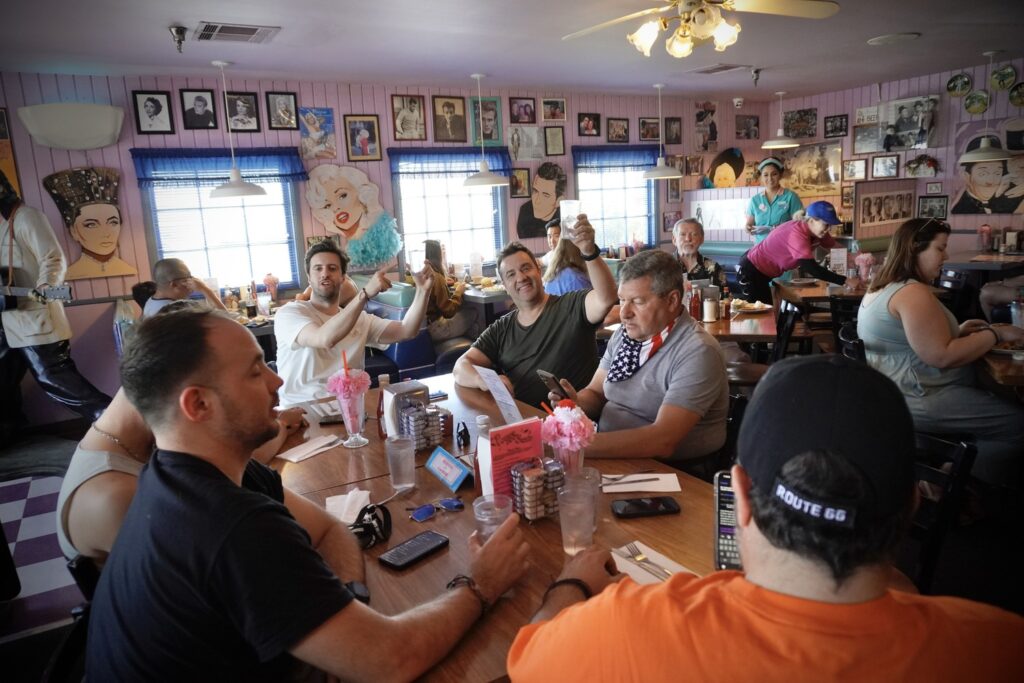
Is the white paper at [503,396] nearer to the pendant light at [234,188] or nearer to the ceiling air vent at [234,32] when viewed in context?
the ceiling air vent at [234,32]

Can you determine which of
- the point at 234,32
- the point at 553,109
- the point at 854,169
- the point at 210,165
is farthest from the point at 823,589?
the point at 854,169

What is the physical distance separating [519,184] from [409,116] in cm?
167

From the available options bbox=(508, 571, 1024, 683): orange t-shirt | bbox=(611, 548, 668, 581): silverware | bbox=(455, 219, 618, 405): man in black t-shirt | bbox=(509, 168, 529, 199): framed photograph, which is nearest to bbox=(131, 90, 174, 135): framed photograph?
bbox=(509, 168, 529, 199): framed photograph

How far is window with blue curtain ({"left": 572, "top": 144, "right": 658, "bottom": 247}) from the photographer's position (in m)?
8.98

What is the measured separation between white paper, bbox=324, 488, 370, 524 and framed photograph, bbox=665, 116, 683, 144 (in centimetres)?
884

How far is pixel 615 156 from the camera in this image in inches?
359

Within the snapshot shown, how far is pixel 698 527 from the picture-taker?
1618 millimetres

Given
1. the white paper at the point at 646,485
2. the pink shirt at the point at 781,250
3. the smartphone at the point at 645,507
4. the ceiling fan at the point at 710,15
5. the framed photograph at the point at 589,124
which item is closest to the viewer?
the smartphone at the point at 645,507

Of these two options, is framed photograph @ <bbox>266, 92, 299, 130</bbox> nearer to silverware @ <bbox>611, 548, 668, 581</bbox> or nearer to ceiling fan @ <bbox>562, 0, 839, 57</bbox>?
ceiling fan @ <bbox>562, 0, 839, 57</bbox>

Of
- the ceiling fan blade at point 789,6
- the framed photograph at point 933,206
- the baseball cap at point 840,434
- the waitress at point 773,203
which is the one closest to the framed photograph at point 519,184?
the waitress at point 773,203

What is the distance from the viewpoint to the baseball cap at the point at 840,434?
78 centimetres

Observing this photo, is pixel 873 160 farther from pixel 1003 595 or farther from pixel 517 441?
pixel 517 441

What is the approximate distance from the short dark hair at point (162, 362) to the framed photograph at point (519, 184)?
287 inches

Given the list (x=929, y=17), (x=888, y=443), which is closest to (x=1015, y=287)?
(x=929, y=17)
